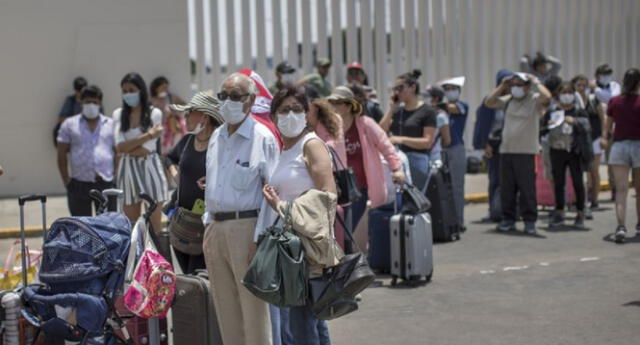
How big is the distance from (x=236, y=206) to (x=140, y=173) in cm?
365

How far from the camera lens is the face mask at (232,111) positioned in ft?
21.7

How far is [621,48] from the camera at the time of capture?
20781 mm

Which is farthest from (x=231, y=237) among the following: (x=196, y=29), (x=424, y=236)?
(x=196, y=29)

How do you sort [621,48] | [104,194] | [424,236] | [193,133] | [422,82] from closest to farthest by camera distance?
1. [104,194]
2. [193,133]
3. [424,236]
4. [422,82]
5. [621,48]

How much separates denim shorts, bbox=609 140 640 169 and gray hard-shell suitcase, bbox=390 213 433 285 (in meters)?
2.98

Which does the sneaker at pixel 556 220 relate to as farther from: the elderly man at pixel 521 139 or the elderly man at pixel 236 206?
the elderly man at pixel 236 206

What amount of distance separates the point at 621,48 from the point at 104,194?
15464 mm

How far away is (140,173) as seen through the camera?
1005cm

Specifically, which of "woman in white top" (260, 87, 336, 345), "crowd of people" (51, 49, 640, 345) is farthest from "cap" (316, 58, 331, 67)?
"woman in white top" (260, 87, 336, 345)

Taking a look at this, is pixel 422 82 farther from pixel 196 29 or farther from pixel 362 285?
pixel 362 285

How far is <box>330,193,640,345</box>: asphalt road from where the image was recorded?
8.13m

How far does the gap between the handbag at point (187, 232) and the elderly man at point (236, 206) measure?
30.8 inches

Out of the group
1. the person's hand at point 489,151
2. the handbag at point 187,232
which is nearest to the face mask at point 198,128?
the handbag at point 187,232

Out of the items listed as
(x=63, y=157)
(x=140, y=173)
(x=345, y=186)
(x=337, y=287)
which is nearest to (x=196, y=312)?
(x=337, y=287)
